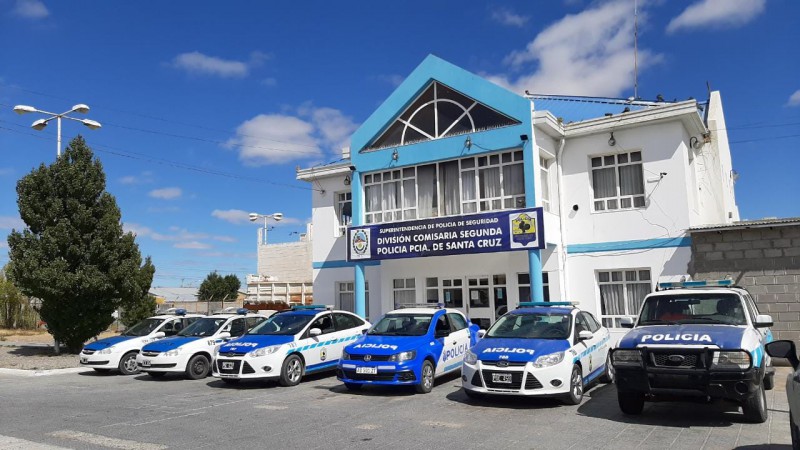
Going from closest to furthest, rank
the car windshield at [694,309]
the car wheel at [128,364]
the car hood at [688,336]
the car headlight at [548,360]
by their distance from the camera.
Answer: the car hood at [688,336]
the car windshield at [694,309]
the car headlight at [548,360]
the car wheel at [128,364]

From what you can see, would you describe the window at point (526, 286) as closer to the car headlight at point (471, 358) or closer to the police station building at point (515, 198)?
the police station building at point (515, 198)

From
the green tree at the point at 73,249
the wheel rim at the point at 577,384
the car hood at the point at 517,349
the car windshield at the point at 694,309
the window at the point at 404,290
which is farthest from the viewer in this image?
the window at the point at 404,290

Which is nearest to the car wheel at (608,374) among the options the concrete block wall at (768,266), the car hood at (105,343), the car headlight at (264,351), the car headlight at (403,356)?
the car headlight at (403,356)

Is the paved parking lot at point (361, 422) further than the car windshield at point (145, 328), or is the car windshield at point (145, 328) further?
the car windshield at point (145, 328)

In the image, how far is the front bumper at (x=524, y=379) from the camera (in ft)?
31.2

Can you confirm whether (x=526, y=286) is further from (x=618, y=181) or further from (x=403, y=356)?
(x=403, y=356)

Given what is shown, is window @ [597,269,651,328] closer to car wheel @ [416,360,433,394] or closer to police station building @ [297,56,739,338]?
police station building @ [297,56,739,338]

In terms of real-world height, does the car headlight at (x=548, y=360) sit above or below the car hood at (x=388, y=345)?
below

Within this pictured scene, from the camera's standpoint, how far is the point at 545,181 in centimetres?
1928

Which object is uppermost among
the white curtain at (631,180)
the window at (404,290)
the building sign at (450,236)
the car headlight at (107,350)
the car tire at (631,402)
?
the white curtain at (631,180)

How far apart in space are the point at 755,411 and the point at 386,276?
48.4ft

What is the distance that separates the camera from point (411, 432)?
26.9 ft

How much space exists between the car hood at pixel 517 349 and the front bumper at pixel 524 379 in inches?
4.0

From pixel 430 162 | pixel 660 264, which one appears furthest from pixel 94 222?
pixel 660 264
